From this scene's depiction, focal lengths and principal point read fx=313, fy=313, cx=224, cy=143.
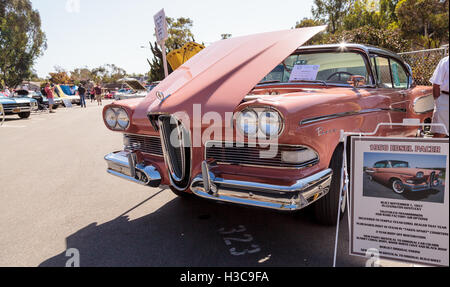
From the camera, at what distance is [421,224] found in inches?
64.7

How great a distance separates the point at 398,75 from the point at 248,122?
269cm

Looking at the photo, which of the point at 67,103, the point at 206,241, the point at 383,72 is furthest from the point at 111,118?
the point at 67,103

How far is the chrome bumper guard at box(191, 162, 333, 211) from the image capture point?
6.41 feet

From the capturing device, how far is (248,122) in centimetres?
203

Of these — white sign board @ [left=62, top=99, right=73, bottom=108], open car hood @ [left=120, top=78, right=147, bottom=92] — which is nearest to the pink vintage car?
open car hood @ [left=120, top=78, right=147, bottom=92]

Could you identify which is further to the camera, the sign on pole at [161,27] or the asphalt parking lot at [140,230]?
the sign on pole at [161,27]

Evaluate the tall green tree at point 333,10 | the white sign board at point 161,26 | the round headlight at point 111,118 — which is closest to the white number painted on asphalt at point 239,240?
the round headlight at point 111,118

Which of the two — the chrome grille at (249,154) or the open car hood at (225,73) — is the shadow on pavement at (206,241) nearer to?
the chrome grille at (249,154)

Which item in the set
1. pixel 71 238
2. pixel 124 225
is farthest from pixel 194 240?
pixel 71 238

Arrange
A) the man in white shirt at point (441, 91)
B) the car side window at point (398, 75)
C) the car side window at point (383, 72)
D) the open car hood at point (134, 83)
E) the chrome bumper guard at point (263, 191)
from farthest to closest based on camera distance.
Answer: the open car hood at point (134, 83), the car side window at point (398, 75), the car side window at point (383, 72), the man in white shirt at point (441, 91), the chrome bumper guard at point (263, 191)

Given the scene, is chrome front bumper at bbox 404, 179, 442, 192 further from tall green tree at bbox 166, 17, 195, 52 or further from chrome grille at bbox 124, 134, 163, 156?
tall green tree at bbox 166, 17, 195, 52

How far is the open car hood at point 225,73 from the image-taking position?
223 cm

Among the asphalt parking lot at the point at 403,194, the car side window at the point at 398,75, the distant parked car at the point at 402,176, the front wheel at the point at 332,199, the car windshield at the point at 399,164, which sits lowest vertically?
the front wheel at the point at 332,199

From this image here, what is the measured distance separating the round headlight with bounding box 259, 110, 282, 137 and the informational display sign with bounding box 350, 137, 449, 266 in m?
0.46
